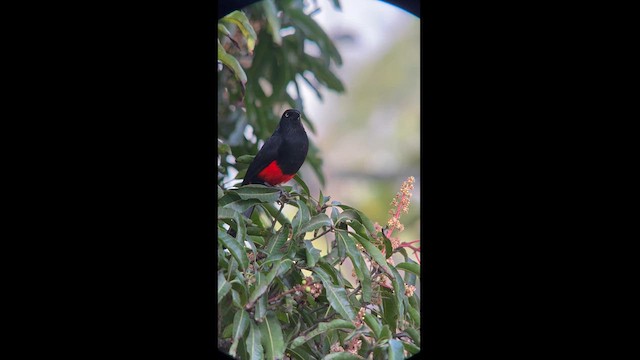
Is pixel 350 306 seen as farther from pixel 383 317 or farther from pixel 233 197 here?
pixel 233 197

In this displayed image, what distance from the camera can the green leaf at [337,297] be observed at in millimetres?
1479

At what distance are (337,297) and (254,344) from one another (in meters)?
0.19

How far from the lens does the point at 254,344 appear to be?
4.64 feet

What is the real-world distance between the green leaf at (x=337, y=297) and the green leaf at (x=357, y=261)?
63 mm

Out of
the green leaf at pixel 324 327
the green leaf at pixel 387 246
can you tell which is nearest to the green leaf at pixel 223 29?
the green leaf at pixel 387 246

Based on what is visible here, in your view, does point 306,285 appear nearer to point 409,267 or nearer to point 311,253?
point 311,253

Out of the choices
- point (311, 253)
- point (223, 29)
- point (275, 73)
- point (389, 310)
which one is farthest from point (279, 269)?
point (275, 73)

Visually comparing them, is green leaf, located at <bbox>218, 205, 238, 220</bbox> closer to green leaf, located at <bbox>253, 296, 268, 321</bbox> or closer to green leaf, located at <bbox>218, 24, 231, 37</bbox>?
green leaf, located at <bbox>253, 296, 268, 321</bbox>

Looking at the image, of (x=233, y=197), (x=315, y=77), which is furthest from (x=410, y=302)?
(x=315, y=77)

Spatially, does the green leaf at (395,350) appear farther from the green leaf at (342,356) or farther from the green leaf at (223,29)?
the green leaf at (223,29)

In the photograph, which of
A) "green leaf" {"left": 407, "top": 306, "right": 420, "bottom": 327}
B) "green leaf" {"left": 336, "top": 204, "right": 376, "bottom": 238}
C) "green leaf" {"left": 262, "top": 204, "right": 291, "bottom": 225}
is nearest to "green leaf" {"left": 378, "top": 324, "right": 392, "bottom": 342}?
"green leaf" {"left": 407, "top": 306, "right": 420, "bottom": 327}

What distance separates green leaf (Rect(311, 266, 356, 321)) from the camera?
4.85ft

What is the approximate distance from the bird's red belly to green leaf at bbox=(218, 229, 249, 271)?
0.24 m

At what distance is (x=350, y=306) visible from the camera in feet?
4.94
